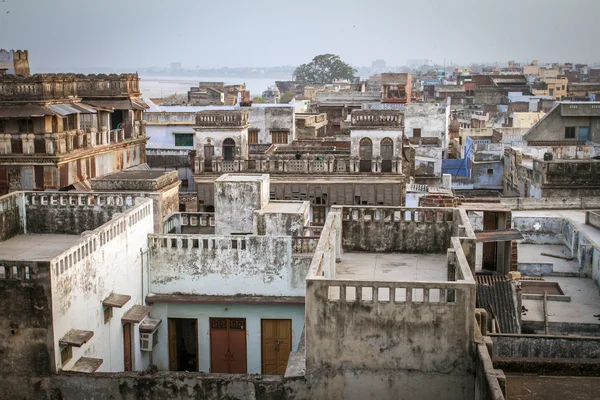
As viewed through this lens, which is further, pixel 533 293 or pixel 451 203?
pixel 451 203

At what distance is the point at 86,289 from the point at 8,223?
5.61 metres

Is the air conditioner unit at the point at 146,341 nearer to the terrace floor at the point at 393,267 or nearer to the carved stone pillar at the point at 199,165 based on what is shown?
the terrace floor at the point at 393,267

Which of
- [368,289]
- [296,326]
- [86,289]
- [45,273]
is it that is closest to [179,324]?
[296,326]

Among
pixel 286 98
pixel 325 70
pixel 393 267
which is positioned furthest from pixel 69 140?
pixel 325 70

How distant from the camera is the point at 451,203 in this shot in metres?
30.3

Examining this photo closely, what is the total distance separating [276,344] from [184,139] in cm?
2427

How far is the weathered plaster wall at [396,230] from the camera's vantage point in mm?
20734

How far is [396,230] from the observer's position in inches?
820

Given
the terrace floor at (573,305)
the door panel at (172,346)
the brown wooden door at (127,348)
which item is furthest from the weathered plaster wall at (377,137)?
the brown wooden door at (127,348)

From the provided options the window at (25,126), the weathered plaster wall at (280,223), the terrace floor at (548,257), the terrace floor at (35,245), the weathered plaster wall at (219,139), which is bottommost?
the terrace floor at (548,257)

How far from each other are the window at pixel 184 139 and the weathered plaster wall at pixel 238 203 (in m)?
20.3

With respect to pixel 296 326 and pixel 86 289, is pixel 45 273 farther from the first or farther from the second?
pixel 296 326

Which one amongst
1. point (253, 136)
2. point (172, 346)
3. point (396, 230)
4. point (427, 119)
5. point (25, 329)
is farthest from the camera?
point (427, 119)

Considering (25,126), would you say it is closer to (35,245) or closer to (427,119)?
(35,245)
